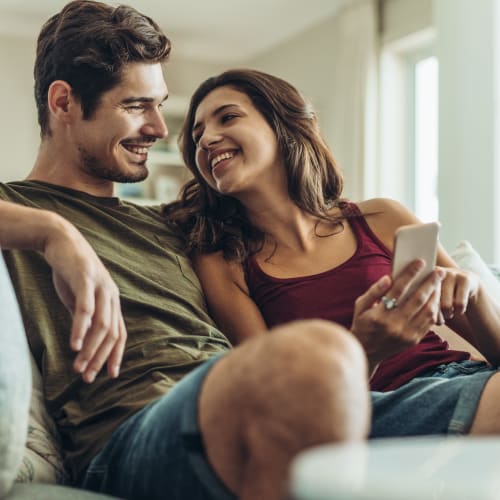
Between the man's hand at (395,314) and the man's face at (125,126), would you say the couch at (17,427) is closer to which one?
the man's hand at (395,314)

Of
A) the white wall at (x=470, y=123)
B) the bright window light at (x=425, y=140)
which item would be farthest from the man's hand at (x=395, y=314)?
the bright window light at (x=425, y=140)

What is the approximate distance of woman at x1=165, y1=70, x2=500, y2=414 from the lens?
160 centimetres

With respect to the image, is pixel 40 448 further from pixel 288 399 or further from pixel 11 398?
pixel 288 399

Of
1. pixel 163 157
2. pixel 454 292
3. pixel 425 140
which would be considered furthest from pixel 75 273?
pixel 163 157

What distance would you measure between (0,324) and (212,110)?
101 centimetres

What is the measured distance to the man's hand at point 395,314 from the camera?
137 cm

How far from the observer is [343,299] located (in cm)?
167

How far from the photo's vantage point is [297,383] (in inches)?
30.2

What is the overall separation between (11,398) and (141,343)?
1.41ft

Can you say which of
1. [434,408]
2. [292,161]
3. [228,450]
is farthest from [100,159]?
[228,450]

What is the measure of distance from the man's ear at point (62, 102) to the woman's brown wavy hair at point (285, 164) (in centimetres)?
28

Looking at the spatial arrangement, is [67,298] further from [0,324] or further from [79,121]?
[79,121]

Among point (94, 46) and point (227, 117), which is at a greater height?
point (94, 46)

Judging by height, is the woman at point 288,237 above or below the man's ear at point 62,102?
below
